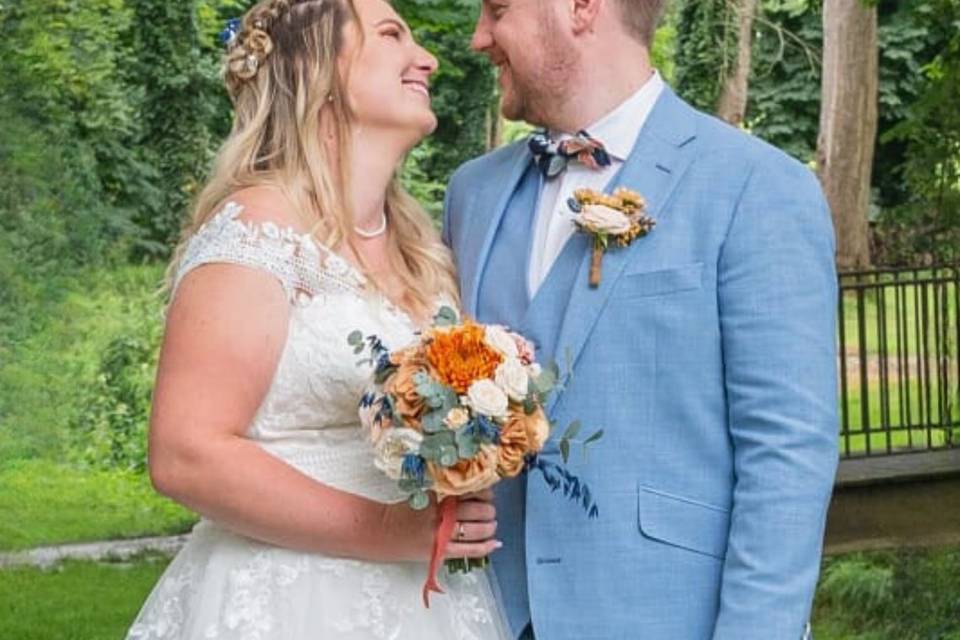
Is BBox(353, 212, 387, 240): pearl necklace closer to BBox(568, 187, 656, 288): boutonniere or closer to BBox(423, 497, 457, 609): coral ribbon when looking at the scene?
BBox(568, 187, 656, 288): boutonniere

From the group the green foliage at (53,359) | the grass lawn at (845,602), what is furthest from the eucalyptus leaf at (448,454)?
the green foliage at (53,359)

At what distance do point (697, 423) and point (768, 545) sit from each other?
0.23m

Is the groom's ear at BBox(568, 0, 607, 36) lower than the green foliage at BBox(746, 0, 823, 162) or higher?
lower

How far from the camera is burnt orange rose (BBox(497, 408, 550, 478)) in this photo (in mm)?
2682

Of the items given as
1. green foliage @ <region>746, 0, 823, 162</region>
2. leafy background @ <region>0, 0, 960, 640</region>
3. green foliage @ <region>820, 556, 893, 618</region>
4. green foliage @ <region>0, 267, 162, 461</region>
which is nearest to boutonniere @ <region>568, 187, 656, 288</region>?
leafy background @ <region>0, 0, 960, 640</region>

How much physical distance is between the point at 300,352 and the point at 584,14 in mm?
765

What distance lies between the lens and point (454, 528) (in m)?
2.84

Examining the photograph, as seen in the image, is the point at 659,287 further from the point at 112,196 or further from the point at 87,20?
the point at 112,196

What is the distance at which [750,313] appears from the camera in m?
2.86

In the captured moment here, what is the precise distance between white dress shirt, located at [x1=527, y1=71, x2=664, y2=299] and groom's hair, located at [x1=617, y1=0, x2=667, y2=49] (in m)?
0.08

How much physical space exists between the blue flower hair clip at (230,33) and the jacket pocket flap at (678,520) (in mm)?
1151

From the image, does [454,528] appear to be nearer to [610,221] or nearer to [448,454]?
[448,454]

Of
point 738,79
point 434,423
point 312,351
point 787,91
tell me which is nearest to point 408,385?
point 434,423

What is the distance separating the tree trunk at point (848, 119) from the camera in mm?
16172
